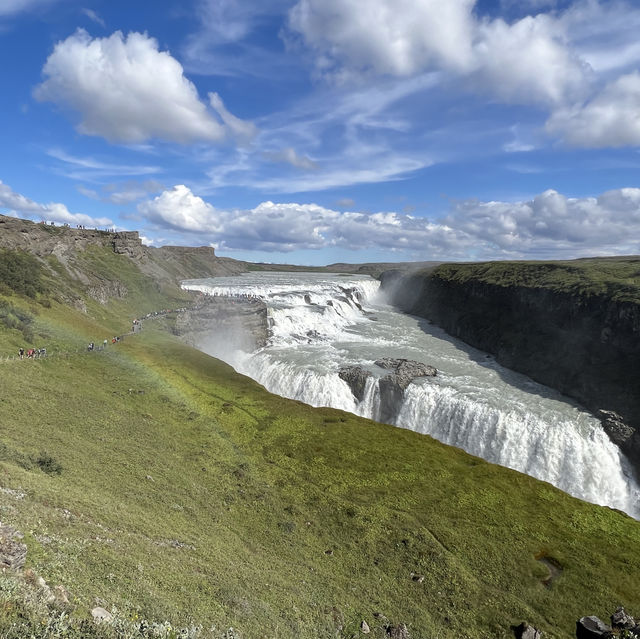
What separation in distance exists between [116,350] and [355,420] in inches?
1507

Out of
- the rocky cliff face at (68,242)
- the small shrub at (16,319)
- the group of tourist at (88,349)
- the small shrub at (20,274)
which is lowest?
the group of tourist at (88,349)

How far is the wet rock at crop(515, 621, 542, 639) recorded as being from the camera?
1897 cm

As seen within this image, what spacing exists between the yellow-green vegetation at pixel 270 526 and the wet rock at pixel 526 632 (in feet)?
1.97

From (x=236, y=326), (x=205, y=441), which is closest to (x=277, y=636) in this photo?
(x=205, y=441)

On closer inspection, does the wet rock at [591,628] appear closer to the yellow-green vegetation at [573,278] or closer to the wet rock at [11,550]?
the wet rock at [11,550]

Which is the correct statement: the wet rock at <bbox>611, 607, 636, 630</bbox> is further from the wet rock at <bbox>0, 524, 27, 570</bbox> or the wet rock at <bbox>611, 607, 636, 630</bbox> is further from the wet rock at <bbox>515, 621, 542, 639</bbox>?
the wet rock at <bbox>0, 524, 27, 570</bbox>

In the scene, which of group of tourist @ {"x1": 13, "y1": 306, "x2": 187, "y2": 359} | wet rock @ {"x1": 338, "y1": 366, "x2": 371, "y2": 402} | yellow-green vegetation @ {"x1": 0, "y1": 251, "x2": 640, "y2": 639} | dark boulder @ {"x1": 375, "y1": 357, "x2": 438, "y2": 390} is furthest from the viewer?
wet rock @ {"x1": 338, "y1": 366, "x2": 371, "y2": 402}

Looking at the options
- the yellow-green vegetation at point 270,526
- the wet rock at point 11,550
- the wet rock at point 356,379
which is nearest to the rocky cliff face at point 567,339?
the yellow-green vegetation at point 270,526

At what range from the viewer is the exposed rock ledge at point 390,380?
188ft

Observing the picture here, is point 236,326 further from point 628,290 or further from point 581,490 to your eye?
point 628,290

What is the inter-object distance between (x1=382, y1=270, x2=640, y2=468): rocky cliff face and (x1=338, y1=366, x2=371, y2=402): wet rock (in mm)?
31372

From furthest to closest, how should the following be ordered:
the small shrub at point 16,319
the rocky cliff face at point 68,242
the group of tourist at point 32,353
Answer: the rocky cliff face at point 68,242, the small shrub at point 16,319, the group of tourist at point 32,353

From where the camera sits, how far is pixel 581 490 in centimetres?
→ 4375

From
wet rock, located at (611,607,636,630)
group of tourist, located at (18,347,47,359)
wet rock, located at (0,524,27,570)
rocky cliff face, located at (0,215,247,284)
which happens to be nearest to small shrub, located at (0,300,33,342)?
group of tourist, located at (18,347,47,359)
